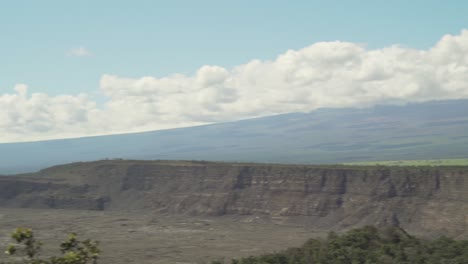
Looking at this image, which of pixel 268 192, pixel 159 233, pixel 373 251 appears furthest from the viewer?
pixel 268 192

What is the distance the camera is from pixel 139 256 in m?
87.8

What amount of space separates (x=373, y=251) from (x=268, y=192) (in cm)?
7783

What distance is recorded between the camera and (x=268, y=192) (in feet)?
447

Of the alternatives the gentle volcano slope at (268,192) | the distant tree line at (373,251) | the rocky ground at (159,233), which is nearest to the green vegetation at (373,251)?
the distant tree line at (373,251)

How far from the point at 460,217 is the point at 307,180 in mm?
34714

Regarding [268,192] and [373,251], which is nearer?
[373,251]

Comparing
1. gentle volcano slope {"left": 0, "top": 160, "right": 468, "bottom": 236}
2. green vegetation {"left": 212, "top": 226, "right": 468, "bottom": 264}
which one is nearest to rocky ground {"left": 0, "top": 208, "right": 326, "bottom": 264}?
gentle volcano slope {"left": 0, "top": 160, "right": 468, "bottom": 236}

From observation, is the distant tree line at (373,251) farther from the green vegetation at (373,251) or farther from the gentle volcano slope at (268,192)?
the gentle volcano slope at (268,192)

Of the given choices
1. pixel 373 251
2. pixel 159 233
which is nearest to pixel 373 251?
pixel 373 251

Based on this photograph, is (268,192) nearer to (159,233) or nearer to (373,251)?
(159,233)

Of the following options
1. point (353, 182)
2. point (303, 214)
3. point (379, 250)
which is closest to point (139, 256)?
point (379, 250)

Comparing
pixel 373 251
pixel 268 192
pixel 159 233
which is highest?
pixel 268 192

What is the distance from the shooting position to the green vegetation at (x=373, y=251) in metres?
55.1

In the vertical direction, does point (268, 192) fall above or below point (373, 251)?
above
